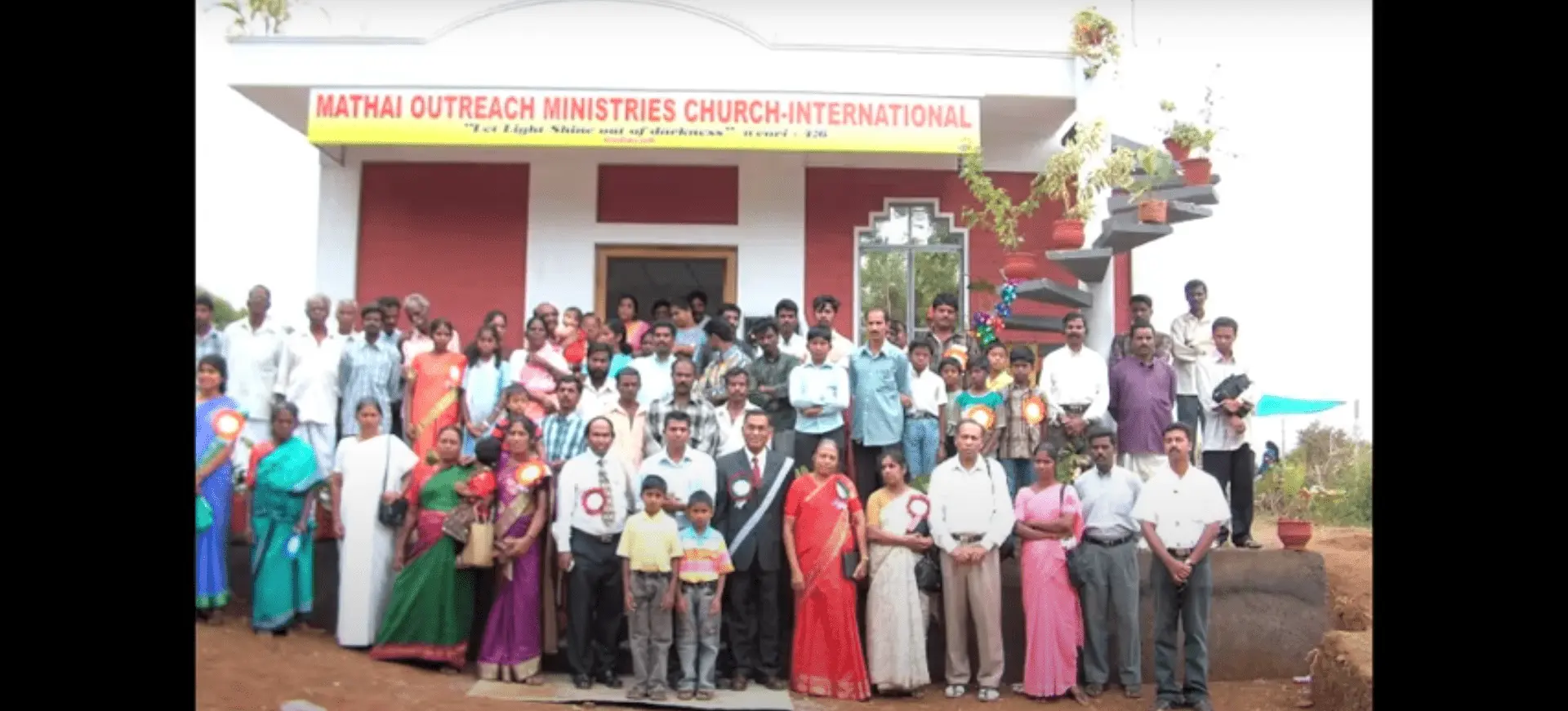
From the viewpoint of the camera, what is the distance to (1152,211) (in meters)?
9.77

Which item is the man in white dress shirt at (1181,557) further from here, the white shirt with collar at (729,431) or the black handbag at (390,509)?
the black handbag at (390,509)

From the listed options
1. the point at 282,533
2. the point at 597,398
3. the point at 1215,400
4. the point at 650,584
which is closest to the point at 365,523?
the point at 282,533

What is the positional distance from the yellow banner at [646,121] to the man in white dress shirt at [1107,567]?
3.39 meters

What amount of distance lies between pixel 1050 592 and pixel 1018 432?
102cm

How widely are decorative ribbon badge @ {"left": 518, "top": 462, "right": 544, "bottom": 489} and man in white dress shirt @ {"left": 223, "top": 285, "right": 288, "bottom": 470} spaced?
6.96 feet

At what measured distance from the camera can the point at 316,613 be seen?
8094 millimetres

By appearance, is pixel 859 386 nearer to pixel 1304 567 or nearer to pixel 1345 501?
pixel 1304 567

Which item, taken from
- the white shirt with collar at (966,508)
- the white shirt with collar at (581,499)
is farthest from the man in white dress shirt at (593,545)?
the white shirt with collar at (966,508)

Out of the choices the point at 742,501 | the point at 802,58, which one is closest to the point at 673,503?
the point at 742,501

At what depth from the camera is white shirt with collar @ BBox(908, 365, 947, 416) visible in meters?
8.30

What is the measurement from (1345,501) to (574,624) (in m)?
9.27

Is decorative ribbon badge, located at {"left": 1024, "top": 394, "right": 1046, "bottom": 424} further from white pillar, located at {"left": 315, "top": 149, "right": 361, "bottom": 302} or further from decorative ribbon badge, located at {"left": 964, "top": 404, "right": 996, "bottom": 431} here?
white pillar, located at {"left": 315, "top": 149, "right": 361, "bottom": 302}

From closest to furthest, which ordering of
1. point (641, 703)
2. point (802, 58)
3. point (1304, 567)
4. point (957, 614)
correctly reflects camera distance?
point (641, 703), point (957, 614), point (1304, 567), point (802, 58)

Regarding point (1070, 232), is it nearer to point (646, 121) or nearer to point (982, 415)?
point (982, 415)
